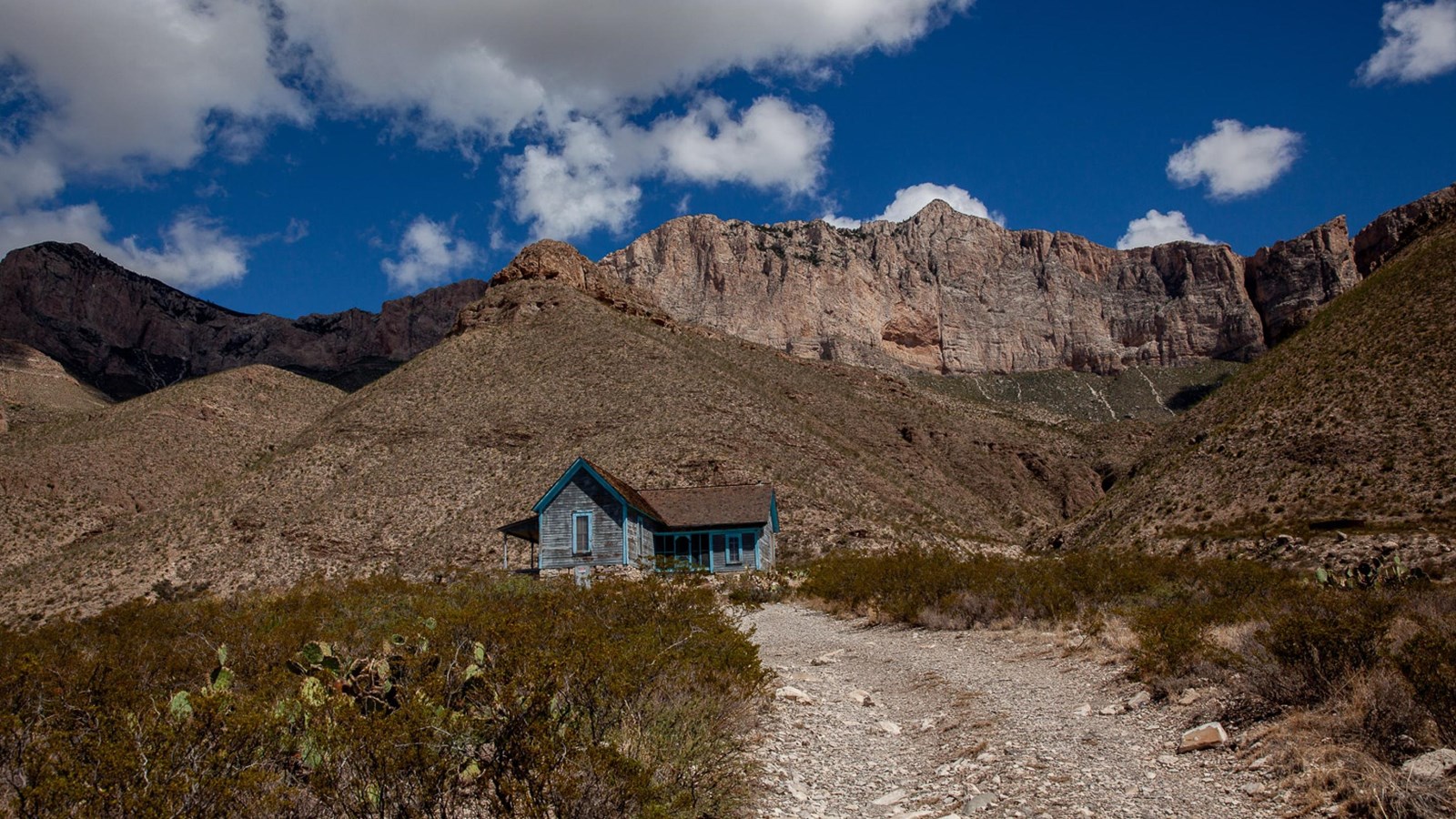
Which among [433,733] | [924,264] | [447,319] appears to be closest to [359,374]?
[447,319]

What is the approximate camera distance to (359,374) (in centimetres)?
11631

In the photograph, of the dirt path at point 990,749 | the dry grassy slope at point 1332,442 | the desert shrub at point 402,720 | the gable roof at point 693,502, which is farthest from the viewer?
the gable roof at point 693,502

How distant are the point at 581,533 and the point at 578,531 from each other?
0.15 meters

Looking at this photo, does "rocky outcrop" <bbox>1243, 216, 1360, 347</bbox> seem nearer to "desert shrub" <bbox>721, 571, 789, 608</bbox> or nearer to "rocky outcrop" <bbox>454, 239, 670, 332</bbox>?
"rocky outcrop" <bbox>454, 239, 670, 332</bbox>

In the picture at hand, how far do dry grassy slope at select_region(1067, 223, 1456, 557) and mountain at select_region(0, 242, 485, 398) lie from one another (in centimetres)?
10565

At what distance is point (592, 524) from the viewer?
107 ft

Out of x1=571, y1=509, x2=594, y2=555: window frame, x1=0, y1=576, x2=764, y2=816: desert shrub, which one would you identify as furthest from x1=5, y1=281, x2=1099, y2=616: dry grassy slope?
x1=0, y1=576, x2=764, y2=816: desert shrub

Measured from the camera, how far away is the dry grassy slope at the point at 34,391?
217 ft

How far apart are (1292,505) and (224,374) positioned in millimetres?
66397

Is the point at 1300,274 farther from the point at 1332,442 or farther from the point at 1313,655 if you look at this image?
the point at 1313,655

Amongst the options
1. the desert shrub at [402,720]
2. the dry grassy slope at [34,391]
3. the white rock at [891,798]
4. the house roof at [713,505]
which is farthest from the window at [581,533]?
the dry grassy slope at [34,391]

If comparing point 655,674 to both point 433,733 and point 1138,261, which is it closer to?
point 433,733

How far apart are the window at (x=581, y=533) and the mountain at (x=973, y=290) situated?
333 ft

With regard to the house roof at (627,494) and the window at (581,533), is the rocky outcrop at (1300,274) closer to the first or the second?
the house roof at (627,494)
